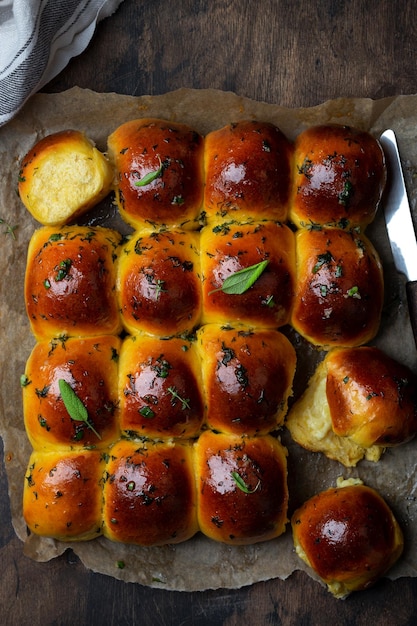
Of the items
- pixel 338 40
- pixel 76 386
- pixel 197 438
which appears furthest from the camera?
pixel 338 40

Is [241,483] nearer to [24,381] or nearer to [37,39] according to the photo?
[24,381]

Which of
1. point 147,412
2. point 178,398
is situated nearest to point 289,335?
point 178,398

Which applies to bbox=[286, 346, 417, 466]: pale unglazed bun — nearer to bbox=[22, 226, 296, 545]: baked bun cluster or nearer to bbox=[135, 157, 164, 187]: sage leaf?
bbox=[22, 226, 296, 545]: baked bun cluster

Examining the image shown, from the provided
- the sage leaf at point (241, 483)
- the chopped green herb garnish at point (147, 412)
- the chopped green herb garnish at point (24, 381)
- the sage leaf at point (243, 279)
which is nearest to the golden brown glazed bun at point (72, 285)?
the chopped green herb garnish at point (24, 381)

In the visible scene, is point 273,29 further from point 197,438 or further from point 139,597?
point 139,597

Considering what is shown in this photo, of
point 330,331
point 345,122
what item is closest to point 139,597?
point 330,331

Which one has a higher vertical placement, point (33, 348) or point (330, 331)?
point (33, 348)
